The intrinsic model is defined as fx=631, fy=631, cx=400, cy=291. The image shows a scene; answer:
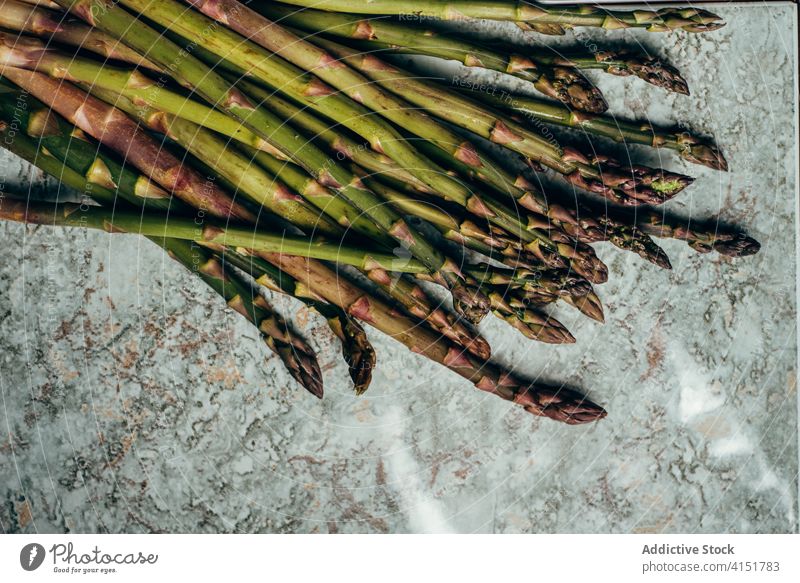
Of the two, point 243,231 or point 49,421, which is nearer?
point 243,231

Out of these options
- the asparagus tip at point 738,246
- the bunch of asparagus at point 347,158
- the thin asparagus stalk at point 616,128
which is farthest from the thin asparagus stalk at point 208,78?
the asparagus tip at point 738,246

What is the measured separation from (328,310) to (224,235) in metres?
0.25

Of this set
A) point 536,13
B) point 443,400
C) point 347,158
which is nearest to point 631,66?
point 536,13

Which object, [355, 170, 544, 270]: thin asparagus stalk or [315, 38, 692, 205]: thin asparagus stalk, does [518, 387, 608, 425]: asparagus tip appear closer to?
[355, 170, 544, 270]: thin asparagus stalk

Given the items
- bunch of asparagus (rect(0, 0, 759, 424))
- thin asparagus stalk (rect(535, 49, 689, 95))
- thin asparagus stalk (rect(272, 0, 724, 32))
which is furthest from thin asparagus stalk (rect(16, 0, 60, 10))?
thin asparagus stalk (rect(535, 49, 689, 95))

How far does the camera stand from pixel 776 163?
138cm

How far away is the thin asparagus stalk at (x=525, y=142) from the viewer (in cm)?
117

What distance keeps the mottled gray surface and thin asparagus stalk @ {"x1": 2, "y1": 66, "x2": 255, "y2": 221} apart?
0.22 metres

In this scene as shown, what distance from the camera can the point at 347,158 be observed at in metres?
1.19

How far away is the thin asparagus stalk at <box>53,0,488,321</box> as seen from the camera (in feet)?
3.64

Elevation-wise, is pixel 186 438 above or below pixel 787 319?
above

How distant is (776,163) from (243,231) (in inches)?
45.1
